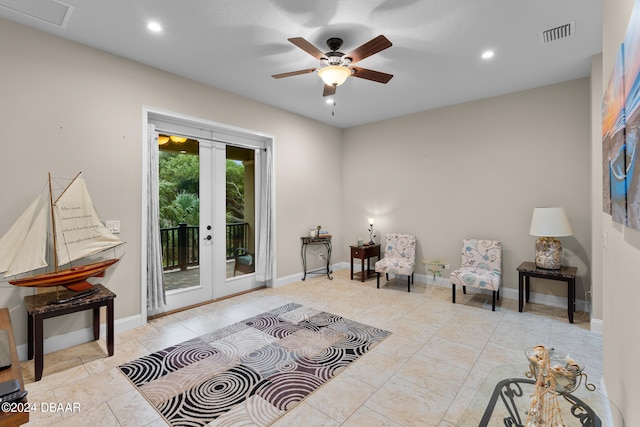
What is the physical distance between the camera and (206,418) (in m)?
2.01

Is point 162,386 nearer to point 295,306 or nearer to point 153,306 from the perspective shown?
point 153,306

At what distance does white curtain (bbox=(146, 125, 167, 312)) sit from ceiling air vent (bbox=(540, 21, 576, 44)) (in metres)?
4.25

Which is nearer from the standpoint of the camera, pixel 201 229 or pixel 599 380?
pixel 599 380

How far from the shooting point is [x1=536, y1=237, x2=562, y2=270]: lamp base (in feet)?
12.3

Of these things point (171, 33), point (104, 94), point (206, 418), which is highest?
point (171, 33)

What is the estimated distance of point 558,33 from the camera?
2.84 m

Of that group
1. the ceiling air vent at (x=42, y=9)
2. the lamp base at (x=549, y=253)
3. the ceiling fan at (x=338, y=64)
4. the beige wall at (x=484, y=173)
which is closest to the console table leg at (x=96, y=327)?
the ceiling air vent at (x=42, y=9)

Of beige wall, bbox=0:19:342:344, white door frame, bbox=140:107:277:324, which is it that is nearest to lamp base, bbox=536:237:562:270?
white door frame, bbox=140:107:277:324

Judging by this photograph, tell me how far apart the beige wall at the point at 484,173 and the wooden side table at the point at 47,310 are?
444 cm

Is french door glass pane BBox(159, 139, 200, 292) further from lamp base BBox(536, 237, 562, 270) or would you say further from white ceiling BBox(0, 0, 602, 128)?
lamp base BBox(536, 237, 562, 270)

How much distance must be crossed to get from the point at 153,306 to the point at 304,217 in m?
2.81

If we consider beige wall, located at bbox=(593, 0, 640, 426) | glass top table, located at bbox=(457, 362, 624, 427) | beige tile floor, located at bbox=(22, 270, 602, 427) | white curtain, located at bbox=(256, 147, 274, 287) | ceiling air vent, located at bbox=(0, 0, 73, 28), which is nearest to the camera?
beige wall, located at bbox=(593, 0, 640, 426)

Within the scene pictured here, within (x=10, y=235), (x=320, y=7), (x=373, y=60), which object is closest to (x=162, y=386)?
(x=10, y=235)

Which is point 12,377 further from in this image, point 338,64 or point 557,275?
point 557,275
